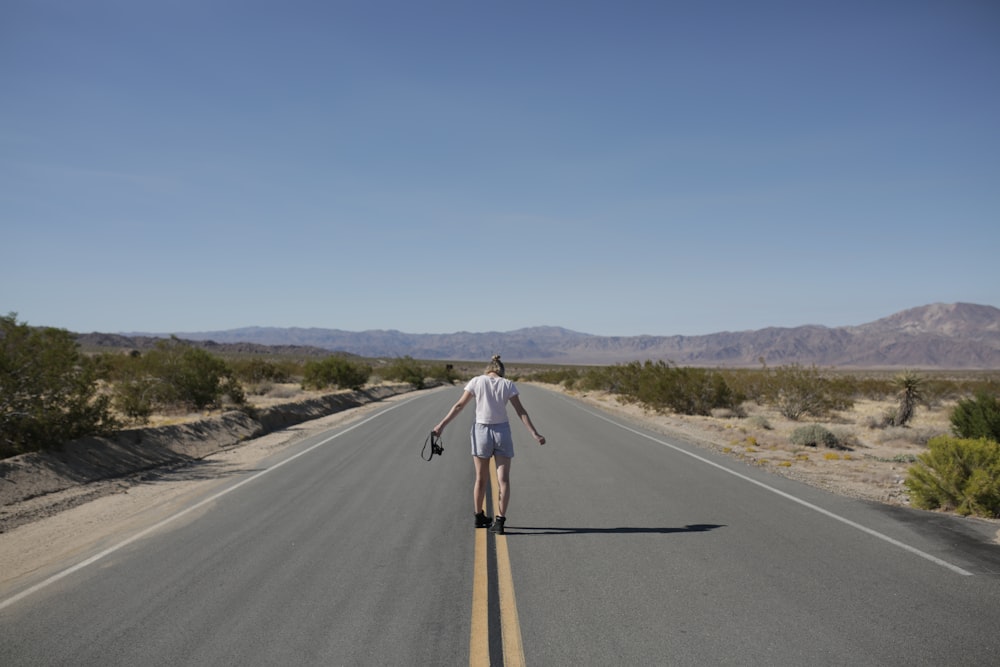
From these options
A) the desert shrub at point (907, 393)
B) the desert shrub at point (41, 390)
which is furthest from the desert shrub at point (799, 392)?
the desert shrub at point (41, 390)

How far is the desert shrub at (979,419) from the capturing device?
1459cm

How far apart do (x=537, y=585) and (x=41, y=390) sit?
1085 cm

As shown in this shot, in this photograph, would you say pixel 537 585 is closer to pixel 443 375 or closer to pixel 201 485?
pixel 201 485

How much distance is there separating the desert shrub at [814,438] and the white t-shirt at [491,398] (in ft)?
43.7

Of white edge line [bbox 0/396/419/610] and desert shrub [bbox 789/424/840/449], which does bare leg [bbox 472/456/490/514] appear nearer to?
white edge line [bbox 0/396/419/610]

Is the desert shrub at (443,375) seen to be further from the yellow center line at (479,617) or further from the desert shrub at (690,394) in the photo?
the yellow center line at (479,617)

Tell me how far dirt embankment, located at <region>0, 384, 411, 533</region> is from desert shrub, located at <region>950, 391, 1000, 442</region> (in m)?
17.5

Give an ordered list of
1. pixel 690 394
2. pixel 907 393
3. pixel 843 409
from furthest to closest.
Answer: pixel 843 409 < pixel 690 394 < pixel 907 393

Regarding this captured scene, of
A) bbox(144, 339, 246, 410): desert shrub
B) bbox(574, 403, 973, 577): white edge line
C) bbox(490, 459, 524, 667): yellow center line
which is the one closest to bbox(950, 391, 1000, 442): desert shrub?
bbox(574, 403, 973, 577): white edge line

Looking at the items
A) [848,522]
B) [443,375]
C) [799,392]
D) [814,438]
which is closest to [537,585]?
[848,522]

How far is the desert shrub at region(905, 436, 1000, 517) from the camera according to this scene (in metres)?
8.94

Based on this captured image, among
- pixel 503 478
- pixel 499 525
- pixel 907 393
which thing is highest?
pixel 907 393

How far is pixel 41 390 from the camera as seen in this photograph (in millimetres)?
12039

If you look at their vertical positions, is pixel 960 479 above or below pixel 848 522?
above
